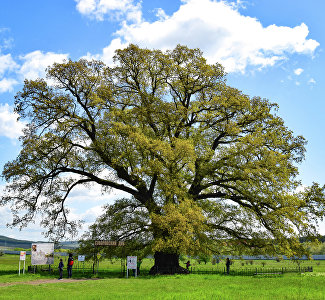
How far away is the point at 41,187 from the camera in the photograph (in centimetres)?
2805

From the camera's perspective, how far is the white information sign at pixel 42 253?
27766 millimetres

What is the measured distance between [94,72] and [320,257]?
7860 centimetres

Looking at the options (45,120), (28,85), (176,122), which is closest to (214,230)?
(176,122)

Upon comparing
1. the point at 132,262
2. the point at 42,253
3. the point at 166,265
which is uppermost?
the point at 42,253

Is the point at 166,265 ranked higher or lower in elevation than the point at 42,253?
lower

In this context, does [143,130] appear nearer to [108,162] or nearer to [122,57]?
[108,162]

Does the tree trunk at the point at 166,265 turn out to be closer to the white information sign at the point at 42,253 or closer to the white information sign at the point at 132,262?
the white information sign at the point at 132,262

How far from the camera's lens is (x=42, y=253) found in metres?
27.9

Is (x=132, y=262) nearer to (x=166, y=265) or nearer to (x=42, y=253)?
(x=166, y=265)

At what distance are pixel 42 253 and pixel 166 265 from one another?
1006cm

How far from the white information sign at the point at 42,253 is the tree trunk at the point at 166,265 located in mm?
8283

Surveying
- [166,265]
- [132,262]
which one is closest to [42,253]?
[132,262]

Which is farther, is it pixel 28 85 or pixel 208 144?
pixel 208 144

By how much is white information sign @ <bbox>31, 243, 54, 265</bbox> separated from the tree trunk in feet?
27.2
